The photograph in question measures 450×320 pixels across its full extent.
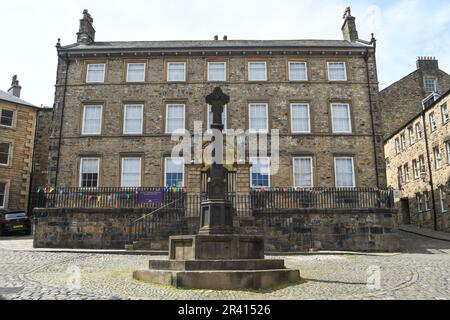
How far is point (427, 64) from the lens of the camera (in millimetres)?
34344

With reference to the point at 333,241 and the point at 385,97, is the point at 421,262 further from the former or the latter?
the point at 385,97

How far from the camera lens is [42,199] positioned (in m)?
30.6

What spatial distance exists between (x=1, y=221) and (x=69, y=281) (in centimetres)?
1758

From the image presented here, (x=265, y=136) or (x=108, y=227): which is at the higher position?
(x=265, y=136)

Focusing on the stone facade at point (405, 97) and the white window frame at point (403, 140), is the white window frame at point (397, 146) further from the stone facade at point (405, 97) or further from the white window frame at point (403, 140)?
the stone facade at point (405, 97)

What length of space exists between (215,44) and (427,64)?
20.3 metres

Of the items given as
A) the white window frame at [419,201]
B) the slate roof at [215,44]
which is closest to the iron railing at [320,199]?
the slate roof at [215,44]

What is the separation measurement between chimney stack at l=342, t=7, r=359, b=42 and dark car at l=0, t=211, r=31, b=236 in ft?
76.3

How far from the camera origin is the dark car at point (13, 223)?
23.8 metres

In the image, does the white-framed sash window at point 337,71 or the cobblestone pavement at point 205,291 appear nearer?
the cobblestone pavement at point 205,291

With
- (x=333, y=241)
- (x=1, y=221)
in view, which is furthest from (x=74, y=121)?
(x=333, y=241)

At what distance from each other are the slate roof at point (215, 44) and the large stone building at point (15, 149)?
332 inches

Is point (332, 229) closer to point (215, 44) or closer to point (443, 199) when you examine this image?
point (443, 199)

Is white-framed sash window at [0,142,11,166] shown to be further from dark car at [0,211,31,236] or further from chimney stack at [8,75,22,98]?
chimney stack at [8,75,22,98]
